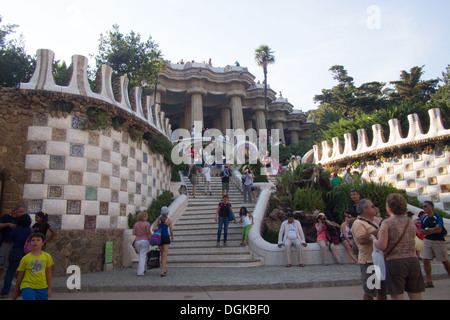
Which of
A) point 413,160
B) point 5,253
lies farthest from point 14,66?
point 413,160

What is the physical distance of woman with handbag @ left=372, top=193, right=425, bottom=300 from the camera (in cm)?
379

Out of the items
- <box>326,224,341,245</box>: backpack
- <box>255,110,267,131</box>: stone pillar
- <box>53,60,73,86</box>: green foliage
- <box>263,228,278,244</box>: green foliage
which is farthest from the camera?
<box>255,110,267,131</box>: stone pillar

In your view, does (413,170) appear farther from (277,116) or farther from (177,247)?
(277,116)

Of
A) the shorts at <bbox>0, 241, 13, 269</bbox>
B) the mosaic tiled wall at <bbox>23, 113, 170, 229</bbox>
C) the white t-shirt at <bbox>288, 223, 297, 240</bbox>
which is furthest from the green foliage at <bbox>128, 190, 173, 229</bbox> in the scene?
the white t-shirt at <bbox>288, 223, 297, 240</bbox>

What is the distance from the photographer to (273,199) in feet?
45.4

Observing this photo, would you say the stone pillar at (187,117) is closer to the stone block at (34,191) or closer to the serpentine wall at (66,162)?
the serpentine wall at (66,162)

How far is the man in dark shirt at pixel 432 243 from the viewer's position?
21.1 feet

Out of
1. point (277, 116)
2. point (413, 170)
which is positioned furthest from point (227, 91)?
point (413, 170)

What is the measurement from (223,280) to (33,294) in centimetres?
386

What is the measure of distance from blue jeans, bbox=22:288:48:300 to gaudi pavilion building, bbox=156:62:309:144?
101ft

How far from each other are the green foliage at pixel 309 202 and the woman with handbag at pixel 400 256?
27.1 ft

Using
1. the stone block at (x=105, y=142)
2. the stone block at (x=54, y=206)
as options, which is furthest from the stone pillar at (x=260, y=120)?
the stone block at (x=54, y=206)

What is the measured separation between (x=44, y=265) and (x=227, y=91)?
35191 mm

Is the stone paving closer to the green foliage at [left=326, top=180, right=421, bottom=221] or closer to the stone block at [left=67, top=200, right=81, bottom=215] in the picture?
the stone block at [left=67, top=200, right=81, bottom=215]
